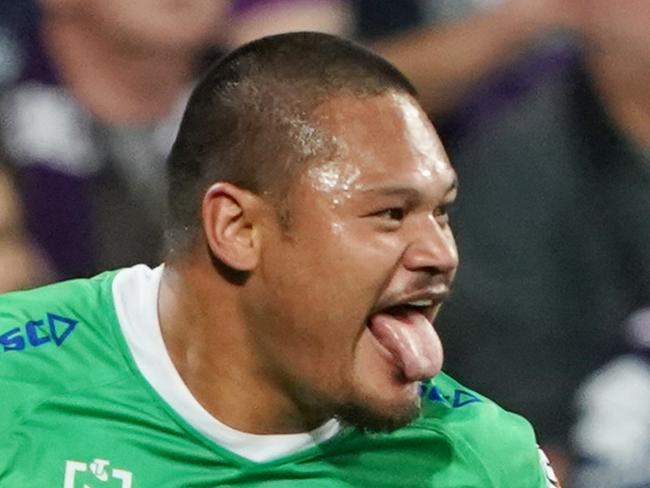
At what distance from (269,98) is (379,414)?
333mm

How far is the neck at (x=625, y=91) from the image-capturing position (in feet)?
8.48

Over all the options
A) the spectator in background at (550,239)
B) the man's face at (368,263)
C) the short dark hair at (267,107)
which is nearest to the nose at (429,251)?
the man's face at (368,263)

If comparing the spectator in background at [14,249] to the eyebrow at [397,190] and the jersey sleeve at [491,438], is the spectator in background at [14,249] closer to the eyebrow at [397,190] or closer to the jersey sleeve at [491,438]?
the jersey sleeve at [491,438]

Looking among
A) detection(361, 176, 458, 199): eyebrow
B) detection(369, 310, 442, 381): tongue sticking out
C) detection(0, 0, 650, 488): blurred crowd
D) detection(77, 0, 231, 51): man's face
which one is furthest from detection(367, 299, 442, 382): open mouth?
detection(77, 0, 231, 51): man's face

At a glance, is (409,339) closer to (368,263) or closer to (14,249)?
(368,263)

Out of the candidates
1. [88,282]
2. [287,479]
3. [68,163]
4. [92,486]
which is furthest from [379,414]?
[68,163]

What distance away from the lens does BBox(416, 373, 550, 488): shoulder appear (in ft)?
5.30

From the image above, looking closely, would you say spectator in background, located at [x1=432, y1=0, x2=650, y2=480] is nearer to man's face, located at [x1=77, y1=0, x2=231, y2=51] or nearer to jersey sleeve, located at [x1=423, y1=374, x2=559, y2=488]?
man's face, located at [x1=77, y1=0, x2=231, y2=51]

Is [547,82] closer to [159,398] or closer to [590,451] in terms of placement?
[590,451]

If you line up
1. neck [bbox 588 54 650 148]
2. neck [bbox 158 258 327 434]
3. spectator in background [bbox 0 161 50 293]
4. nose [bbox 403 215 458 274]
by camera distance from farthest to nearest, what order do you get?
neck [bbox 588 54 650 148] < spectator in background [bbox 0 161 50 293] < neck [bbox 158 258 327 434] < nose [bbox 403 215 458 274]

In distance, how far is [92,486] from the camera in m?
1.55

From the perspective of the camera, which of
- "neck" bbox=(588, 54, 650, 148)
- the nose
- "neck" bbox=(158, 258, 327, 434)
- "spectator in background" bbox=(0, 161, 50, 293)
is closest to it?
the nose

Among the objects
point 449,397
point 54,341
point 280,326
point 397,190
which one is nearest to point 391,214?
point 397,190

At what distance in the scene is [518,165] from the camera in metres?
2.59
